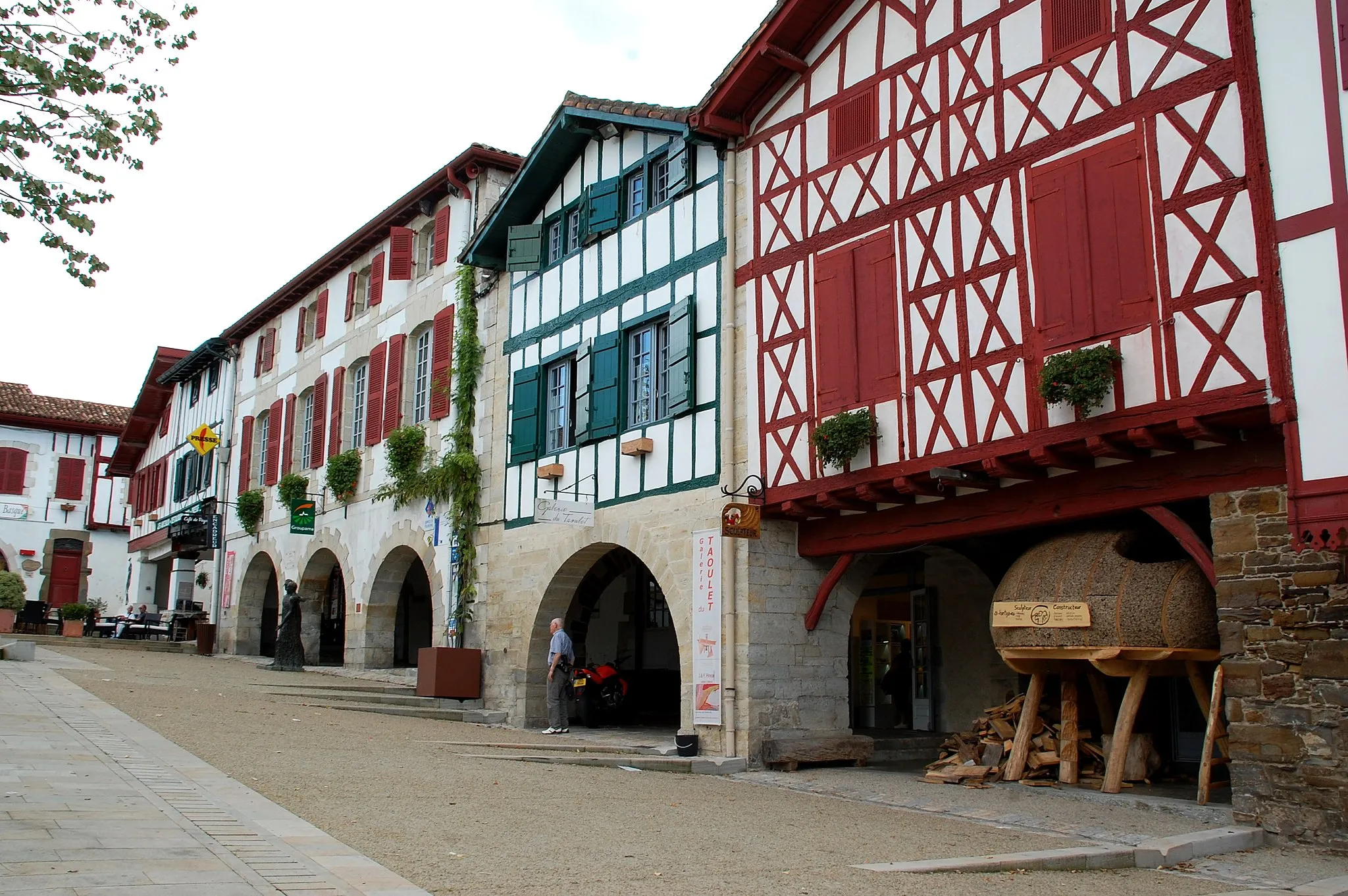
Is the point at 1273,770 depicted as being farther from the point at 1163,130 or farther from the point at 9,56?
the point at 9,56

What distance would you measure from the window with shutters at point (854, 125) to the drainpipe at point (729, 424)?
1.36 m

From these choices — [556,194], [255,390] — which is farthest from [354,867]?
[255,390]

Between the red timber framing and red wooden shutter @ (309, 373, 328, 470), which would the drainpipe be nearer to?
the red timber framing

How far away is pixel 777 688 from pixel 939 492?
261 centimetres

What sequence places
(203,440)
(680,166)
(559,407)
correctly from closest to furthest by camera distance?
(680,166), (559,407), (203,440)

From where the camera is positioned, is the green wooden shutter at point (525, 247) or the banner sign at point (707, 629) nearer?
the banner sign at point (707, 629)

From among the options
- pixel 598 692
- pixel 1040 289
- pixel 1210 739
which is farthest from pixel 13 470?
pixel 1210 739

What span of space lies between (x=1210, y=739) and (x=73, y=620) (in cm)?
2369

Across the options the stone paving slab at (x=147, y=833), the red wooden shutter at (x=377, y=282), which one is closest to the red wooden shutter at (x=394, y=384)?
the red wooden shutter at (x=377, y=282)

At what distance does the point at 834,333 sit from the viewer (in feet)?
35.4

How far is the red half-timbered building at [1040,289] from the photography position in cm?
757

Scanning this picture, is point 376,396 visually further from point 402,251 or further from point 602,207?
point 602,207

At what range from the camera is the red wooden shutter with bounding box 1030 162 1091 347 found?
8.72 m

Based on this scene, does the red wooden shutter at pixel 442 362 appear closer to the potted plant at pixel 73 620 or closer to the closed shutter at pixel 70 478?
the potted plant at pixel 73 620
